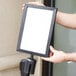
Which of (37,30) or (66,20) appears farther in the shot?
(66,20)

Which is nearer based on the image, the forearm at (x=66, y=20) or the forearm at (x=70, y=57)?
the forearm at (x=70, y=57)

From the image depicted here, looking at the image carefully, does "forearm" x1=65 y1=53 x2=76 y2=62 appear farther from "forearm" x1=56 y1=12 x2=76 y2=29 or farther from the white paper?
"forearm" x1=56 y1=12 x2=76 y2=29

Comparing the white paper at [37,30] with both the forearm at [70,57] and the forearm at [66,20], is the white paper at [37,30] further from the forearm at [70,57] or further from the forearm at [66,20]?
the forearm at [66,20]

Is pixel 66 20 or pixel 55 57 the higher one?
pixel 66 20

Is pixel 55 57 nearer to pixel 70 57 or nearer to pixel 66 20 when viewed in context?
pixel 70 57

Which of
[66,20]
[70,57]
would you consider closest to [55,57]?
[70,57]

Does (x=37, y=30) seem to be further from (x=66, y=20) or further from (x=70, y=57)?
(x=66, y=20)

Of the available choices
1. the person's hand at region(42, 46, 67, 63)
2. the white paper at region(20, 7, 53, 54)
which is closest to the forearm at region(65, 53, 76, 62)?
the person's hand at region(42, 46, 67, 63)

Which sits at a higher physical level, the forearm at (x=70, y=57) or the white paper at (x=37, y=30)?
the white paper at (x=37, y=30)

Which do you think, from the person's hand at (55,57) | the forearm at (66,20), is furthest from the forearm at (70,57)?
the forearm at (66,20)

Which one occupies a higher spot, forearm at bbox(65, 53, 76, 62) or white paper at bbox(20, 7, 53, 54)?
white paper at bbox(20, 7, 53, 54)

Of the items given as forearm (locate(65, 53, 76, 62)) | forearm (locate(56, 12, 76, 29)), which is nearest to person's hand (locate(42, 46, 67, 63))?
forearm (locate(65, 53, 76, 62))

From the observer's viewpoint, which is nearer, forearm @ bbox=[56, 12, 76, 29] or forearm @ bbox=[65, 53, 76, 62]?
forearm @ bbox=[65, 53, 76, 62]

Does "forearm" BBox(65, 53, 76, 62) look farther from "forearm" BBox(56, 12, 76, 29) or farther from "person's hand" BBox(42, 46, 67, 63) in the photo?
"forearm" BBox(56, 12, 76, 29)
